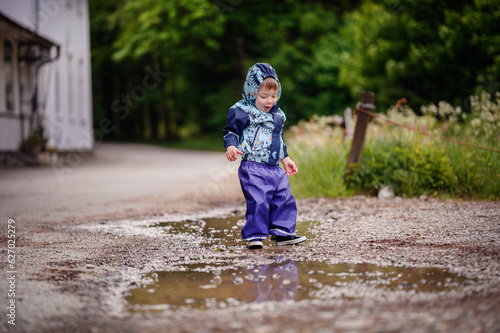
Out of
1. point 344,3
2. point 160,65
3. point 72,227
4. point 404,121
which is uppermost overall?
point 344,3

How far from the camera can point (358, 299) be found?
3150mm

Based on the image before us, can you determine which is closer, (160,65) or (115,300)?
(115,300)

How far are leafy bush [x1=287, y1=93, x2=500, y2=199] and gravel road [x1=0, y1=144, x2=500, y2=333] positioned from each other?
549 mm

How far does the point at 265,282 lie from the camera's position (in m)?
3.66

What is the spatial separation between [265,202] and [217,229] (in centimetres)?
135

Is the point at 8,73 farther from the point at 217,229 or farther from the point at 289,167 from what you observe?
the point at 289,167

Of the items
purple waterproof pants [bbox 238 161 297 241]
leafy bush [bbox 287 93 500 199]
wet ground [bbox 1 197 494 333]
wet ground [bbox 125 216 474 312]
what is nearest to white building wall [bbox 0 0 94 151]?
leafy bush [bbox 287 93 500 199]

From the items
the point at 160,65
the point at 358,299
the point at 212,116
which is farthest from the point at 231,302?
the point at 160,65

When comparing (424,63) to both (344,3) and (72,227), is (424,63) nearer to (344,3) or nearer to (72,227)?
(72,227)

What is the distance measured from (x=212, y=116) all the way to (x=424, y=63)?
2249 centimetres

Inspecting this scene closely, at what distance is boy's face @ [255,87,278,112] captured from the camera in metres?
5.10

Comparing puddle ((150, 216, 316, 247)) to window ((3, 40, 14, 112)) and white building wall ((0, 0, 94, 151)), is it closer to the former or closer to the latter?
window ((3, 40, 14, 112))

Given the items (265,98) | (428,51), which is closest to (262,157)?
(265,98)

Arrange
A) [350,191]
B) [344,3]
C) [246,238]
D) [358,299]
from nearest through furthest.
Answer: [358,299] → [246,238] → [350,191] → [344,3]
